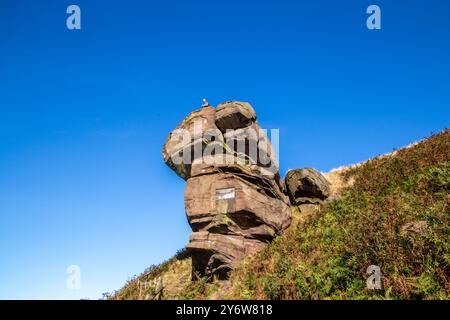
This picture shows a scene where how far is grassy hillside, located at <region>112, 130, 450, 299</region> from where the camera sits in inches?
342

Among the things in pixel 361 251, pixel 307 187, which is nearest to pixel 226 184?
pixel 307 187

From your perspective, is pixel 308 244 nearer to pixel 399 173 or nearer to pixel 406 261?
pixel 406 261

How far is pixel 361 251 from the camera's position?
10656 millimetres

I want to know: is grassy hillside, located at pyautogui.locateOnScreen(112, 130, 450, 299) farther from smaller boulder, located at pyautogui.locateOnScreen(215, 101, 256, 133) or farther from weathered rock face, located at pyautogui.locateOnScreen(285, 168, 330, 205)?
smaller boulder, located at pyautogui.locateOnScreen(215, 101, 256, 133)

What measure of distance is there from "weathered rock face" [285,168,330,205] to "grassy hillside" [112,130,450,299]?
109 centimetres

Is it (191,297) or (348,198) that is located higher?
(348,198)

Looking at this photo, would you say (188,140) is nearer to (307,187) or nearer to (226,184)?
(226,184)

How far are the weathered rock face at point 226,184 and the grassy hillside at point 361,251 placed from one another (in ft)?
3.54

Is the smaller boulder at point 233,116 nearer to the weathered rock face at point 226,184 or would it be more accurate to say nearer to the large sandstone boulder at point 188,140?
the weathered rock face at point 226,184

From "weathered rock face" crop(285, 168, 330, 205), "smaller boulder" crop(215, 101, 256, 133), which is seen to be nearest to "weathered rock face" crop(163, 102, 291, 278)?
"smaller boulder" crop(215, 101, 256, 133)

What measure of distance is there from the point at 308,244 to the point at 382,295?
665cm

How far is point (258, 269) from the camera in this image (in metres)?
14.5
